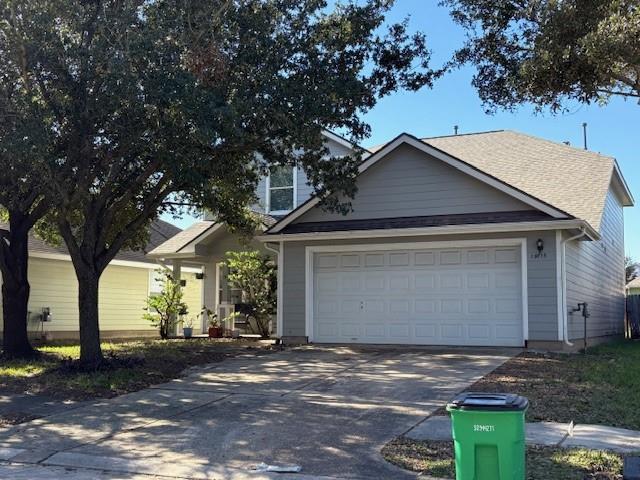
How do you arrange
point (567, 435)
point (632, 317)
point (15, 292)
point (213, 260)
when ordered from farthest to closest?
point (632, 317) < point (213, 260) < point (15, 292) < point (567, 435)

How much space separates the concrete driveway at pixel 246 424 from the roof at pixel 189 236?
27.3 ft

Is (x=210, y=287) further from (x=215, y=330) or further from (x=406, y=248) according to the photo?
(x=406, y=248)

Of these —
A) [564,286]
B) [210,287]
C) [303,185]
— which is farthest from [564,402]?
[210,287]

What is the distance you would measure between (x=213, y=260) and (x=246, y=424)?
44.3 ft

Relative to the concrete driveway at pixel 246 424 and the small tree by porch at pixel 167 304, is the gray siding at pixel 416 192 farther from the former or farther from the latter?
the small tree by porch at pixel 167 304

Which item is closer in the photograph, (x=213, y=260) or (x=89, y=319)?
(x=89, y=319)

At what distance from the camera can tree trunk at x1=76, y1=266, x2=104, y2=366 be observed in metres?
12.4

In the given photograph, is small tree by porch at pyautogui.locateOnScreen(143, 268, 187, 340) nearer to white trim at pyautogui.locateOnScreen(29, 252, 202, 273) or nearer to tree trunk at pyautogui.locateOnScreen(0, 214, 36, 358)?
white trim at pyautogui.locateOnScreen(29, 252, 202, 273)

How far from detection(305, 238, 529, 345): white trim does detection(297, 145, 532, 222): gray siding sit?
31.5 inches

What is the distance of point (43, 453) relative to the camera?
752cm

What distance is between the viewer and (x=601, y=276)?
2061 cm

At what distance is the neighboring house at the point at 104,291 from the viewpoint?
21297 millimetres

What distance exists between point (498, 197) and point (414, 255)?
96.9 inches

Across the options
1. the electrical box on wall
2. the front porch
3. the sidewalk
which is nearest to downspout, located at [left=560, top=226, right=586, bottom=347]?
the sidewalk
